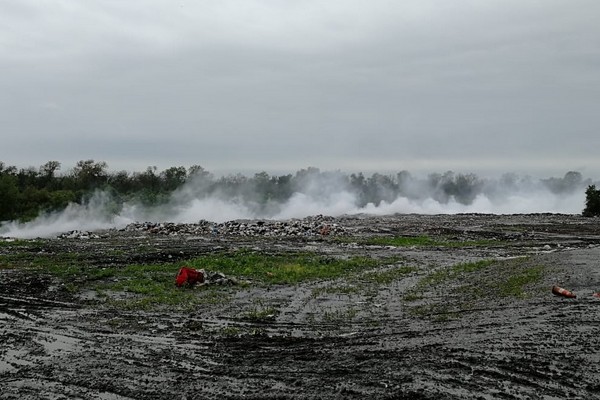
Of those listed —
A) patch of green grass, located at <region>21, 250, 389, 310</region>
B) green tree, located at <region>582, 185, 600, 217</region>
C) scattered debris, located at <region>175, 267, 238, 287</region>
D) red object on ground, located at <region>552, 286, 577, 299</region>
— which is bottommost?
patch of green grass, located at <region>21, 250, 389, 310</region>

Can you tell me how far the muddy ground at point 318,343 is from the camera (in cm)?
841

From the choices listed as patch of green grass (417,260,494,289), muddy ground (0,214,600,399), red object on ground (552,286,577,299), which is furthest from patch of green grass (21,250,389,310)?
red object on ground (552,286,577,299)

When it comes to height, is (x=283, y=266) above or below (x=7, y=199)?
below

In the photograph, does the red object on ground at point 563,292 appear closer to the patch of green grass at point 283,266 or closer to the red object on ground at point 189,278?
the patch of green grass at point 283,266

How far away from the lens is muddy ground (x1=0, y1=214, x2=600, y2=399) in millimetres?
8414

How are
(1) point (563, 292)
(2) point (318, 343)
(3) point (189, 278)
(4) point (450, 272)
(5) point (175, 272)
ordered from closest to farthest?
1. (2) point (318, 343)
2. (1) point (563, 292)
3. (3) point (189, 278)
4. (4) point (450, 272)
5. (5) point (175, 272)

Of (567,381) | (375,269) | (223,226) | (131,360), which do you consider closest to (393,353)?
A: (567,381)

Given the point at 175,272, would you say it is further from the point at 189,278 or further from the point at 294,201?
the point at 294,201

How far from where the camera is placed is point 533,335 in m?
10.8

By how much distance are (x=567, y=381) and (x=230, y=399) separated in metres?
5.23

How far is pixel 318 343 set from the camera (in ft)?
36.4

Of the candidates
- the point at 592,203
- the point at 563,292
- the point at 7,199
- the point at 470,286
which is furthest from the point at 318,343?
the point at 592,203

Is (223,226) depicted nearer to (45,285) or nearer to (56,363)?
(45,285)

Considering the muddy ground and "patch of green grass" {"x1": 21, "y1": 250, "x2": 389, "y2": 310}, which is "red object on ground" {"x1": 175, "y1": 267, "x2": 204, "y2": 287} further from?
the muddy ground
